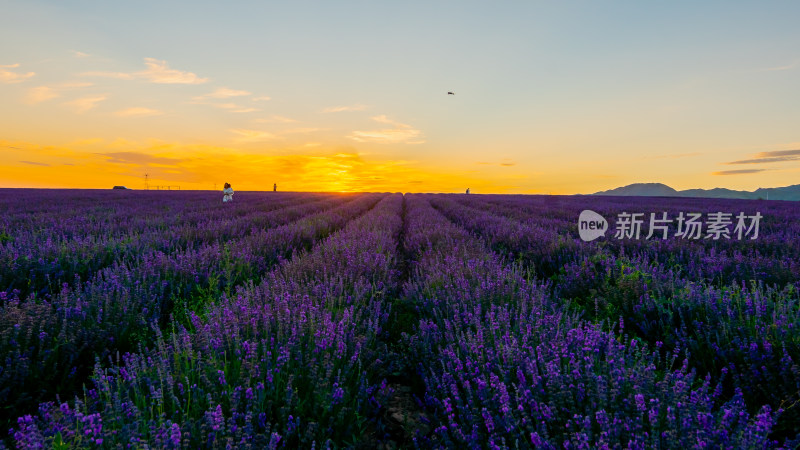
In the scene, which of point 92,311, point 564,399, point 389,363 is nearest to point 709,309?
point 564,399

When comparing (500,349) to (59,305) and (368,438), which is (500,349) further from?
(59,305)

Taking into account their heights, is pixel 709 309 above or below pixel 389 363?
above

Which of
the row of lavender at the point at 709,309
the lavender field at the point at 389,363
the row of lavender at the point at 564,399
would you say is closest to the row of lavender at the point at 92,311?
the lavender field at the point at 389,363

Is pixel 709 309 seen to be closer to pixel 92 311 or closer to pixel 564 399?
pixel 564 399

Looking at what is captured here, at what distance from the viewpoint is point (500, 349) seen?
6.22 feet

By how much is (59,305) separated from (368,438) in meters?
2.30

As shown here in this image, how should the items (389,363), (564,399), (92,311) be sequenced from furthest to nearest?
(92,311)
(389,363)
(564,399)

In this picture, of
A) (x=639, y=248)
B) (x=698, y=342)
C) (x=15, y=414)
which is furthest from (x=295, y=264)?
(x=639, y=248)

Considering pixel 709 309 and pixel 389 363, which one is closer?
pixel 389 363

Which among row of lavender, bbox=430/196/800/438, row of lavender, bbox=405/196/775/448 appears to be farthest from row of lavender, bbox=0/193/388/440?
row of lavender, bbox=430/196/800/438

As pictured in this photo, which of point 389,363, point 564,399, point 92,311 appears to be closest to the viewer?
point 564,399

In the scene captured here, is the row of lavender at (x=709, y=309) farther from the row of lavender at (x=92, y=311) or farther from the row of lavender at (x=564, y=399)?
the row of lavender at (x=92, y=311)

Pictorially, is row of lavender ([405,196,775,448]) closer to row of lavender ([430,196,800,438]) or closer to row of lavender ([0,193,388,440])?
row of lavender ([430,196,800,438])

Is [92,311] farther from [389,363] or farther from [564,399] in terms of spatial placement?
[564,399]
